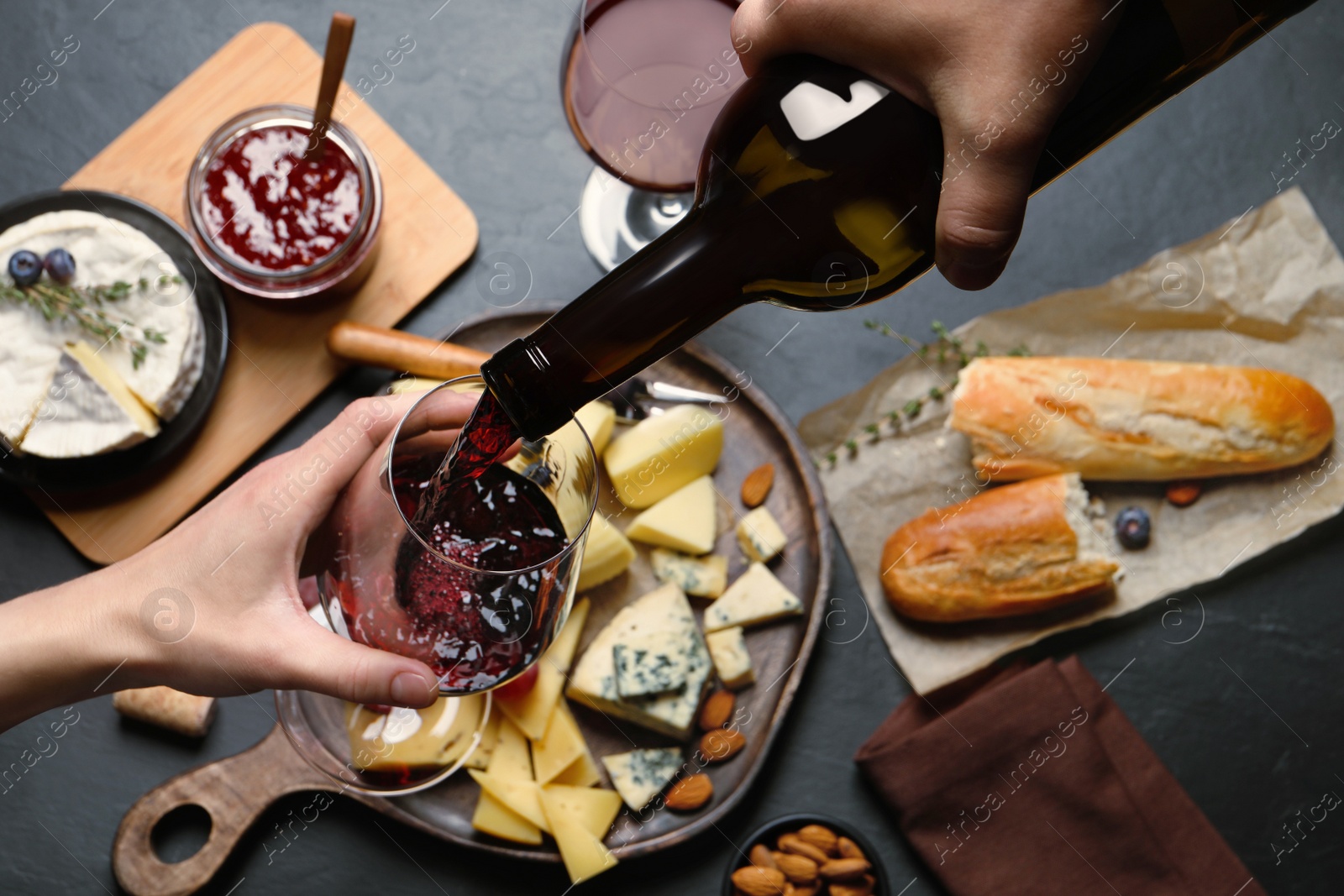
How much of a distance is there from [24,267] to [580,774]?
112 cm

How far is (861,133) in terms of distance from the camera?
903 mm

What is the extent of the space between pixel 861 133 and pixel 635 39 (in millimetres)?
629

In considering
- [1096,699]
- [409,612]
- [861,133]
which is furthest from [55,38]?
[1096,699]

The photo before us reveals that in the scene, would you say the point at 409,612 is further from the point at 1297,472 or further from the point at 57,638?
the point at 1297,472

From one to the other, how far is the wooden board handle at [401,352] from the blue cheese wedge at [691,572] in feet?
1.40

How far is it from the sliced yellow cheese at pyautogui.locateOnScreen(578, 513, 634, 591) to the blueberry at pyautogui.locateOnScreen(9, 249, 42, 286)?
2.98 ft

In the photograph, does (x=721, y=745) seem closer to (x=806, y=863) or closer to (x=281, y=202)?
(x=806, y=863)

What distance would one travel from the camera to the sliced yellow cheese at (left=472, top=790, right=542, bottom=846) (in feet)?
4.91

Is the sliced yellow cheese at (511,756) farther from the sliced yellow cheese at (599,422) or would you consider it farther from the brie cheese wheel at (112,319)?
the brie cheese wheel at (112,319)

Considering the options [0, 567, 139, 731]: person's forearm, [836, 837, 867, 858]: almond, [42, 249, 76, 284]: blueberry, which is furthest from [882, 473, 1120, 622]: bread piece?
[42, 249, 76, 284]: blueberry

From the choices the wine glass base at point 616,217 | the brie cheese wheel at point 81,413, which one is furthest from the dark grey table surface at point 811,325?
the brie cheese wheel at point 81,413

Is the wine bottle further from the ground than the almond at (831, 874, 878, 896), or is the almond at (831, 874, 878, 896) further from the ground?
the wine bottle

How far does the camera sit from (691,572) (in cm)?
162

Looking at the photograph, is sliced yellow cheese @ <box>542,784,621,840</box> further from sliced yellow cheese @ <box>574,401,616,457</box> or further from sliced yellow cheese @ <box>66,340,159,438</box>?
sliced yellow cheese @ <box>66,340,159,438</box>
